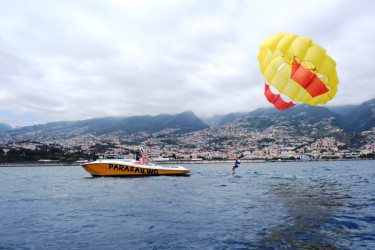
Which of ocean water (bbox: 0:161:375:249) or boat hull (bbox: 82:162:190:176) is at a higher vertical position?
boat hull (bbox: 82:162:190:176)

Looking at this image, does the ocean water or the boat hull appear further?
the boat hull

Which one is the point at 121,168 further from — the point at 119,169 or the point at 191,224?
the point at 191,224

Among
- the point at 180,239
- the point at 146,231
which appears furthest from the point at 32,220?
the point at 180,239

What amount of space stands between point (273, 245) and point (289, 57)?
1376 cm

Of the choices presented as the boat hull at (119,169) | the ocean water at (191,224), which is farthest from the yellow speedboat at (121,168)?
the ocean water at (191,224)

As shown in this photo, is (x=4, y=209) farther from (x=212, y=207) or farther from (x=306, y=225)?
(x=306, y=225)

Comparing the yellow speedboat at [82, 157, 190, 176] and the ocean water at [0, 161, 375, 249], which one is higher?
the yellow speedboat at [82, 157, 190, 176]

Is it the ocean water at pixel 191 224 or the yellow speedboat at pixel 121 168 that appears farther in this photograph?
the yellow speedboat at pixel 121 168

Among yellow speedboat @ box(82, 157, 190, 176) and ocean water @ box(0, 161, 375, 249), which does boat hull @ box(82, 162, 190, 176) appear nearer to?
yellow speedboat @ box(82, 157, 190, 176)

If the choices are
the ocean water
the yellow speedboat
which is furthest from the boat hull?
the ocean water

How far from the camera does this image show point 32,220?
12.0 metres

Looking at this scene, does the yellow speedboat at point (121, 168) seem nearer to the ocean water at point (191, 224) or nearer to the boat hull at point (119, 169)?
the boat hull at point (119, 169)

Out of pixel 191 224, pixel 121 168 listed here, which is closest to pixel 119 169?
pixel 121 168

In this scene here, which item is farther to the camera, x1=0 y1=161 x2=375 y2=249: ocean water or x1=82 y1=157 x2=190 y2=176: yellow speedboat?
x1=82 y1=157 x2=190 y2=176: yellow speedboat
